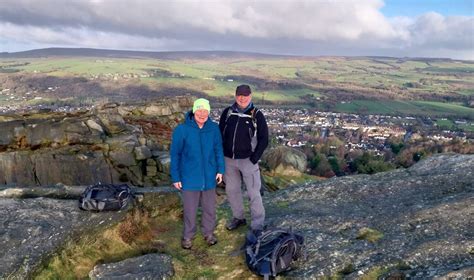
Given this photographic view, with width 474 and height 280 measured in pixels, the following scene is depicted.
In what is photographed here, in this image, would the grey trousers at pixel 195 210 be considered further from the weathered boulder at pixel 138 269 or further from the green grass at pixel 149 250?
the weathered boulder at pixel 138 269

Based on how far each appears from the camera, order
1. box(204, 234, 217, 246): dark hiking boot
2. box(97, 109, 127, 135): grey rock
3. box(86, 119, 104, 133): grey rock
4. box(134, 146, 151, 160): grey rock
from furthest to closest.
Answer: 1. box(97, 109, 127, 135): grey rock
2. box(86, 119, 104, 133): grey rock
3. box(134, 146, 151, 160): grey rock
4. box(204, 234, 217, 246): dark hiking boot

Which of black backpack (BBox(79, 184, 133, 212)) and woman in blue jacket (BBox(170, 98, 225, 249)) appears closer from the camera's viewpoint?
woman in blue jacket (BBox(170, 98, 225, 249))

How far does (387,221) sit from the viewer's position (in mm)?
11453

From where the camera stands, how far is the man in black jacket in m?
10.2

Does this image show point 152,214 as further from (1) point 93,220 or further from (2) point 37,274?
(2) point 37,274

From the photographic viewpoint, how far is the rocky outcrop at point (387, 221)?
8953mm

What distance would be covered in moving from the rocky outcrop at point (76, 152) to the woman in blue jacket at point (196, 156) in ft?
30.4

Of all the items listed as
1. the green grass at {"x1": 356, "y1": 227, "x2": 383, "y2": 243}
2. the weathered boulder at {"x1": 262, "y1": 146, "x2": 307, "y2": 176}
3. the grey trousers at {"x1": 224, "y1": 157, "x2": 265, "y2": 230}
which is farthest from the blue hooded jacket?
the weathered boulder at {"x1": 262, "y1": 146, "x2": 307, "y2": 176}

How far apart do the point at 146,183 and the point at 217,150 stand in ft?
32.1

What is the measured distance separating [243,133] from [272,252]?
3054mm

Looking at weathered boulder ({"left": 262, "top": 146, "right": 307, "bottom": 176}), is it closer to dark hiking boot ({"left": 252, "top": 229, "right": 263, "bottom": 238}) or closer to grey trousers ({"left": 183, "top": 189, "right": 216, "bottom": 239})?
grey trousers ({"left": 183, "top": 189, "right": 216, "bottom": 239})

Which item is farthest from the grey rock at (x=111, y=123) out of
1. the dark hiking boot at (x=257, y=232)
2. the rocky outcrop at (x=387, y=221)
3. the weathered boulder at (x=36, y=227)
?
the dark hiking boot at (x=257, y=232)

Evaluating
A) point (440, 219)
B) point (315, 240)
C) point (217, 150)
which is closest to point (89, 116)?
point (217, 150)

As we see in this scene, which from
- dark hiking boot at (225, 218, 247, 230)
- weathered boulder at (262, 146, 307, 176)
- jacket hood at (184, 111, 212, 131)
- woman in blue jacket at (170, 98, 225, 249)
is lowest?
weathered boulder at (262, 146, 307, 176)
